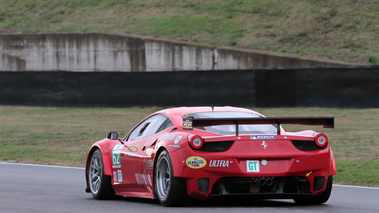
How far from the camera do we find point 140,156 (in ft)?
29.6

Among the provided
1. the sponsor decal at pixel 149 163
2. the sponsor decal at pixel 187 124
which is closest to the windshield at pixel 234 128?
the sponsor decal at pixel 187 124

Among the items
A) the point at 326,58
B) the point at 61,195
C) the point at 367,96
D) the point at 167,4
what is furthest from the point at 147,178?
the point at 167,4

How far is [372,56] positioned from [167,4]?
14057 mm

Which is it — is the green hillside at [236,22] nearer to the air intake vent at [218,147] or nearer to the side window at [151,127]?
the side window at [151,127]

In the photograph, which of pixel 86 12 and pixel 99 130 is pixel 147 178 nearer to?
pixel 99 130

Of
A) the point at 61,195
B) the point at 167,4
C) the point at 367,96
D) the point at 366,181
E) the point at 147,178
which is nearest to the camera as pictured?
the point at 147,178

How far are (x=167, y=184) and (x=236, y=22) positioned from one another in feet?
112

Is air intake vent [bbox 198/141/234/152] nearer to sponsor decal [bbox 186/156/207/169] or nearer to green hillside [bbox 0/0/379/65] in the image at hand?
sponsor decal [bbox 186/156/207/169]

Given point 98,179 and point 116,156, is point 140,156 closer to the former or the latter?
point 116,156

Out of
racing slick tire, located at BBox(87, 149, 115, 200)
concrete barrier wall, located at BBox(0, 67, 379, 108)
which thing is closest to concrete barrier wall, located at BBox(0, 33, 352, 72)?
concrete barrier wall, located at BBox(0, 67, 379, 108)

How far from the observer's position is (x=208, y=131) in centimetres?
848

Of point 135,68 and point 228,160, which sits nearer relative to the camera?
point 228,160

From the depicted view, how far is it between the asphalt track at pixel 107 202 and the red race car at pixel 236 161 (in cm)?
18

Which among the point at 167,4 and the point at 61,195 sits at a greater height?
the point at 167,4
